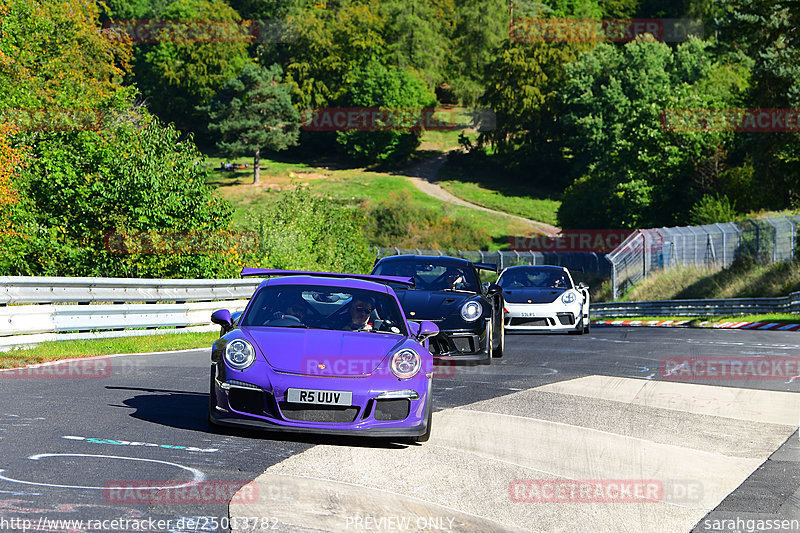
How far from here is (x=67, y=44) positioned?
50938 mm

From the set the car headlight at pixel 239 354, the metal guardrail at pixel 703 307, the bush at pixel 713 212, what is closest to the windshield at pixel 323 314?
the car headlight at pixel 239 354

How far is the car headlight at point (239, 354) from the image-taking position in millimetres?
7602

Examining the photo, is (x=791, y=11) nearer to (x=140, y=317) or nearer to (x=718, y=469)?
(x=140, y=317)

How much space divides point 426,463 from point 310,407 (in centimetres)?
93

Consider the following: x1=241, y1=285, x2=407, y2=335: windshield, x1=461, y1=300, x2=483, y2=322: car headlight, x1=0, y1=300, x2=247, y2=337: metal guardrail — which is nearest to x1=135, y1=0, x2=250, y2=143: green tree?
x1=0, y1=300, x2=247, y2=337: metal guardrail

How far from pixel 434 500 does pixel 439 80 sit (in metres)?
121

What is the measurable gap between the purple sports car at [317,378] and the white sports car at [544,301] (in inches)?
476

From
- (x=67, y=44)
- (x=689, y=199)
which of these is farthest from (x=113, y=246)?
(x=689, y=199)

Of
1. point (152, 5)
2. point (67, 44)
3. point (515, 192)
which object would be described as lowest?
point (515, 192)

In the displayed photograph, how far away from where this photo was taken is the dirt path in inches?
3452

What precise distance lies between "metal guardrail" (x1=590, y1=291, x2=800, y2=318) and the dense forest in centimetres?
1019

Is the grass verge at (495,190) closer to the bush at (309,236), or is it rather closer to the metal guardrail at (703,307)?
the bush at (309,236)

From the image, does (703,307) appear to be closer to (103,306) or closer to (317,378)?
(103,306)

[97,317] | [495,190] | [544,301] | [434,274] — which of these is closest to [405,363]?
[434,274]
